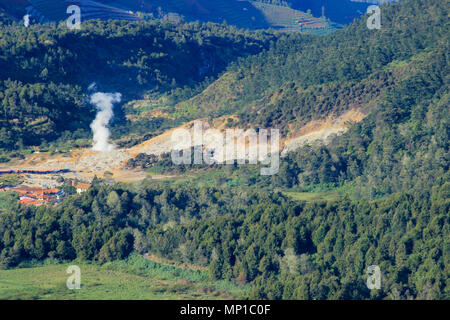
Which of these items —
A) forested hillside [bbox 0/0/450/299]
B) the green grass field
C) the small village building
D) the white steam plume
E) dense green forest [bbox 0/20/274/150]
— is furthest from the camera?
dense green forest [bbox 0/20/274/150]

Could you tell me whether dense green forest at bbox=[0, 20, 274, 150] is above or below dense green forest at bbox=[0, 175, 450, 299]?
above

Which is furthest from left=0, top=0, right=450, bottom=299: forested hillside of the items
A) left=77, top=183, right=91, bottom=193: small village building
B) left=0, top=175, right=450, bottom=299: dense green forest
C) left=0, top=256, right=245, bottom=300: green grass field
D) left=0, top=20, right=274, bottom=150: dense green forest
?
left=77, top=183, right=91, bottom=193: small village building

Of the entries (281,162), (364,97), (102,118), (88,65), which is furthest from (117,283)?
(88,65)

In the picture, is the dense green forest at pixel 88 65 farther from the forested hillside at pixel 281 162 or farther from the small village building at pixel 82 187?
the small village building at pixel 82 187

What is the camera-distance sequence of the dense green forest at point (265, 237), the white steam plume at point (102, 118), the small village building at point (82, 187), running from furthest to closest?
the white steam plume at point (102, 118) → the small village building at point (82, 187) → the dense green forest at point (265, 237)

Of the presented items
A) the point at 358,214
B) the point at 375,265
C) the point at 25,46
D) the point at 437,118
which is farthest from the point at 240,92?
the point at 375,265

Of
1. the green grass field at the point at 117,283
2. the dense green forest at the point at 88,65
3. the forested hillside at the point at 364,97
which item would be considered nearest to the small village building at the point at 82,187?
the green grass field at the point at 117,283

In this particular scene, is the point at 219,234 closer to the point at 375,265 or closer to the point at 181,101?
the point at 375,265

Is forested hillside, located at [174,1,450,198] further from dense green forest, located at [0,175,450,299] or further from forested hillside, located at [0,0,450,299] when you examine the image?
dense green forest, located at [0,175,450,299]
